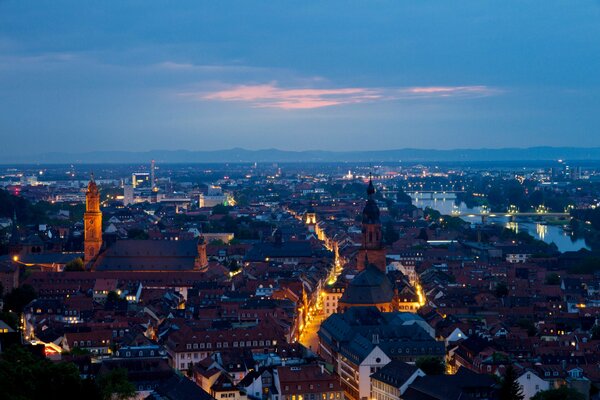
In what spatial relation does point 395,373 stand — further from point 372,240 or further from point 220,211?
point 220,211

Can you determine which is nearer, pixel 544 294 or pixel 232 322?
pixel 232 322

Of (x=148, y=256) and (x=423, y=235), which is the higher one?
(x=148, y=256)

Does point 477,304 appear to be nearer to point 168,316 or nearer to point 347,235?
point 168,316

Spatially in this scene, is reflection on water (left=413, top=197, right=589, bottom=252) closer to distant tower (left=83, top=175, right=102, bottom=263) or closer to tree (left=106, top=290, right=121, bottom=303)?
distant tower (left=83, top=175, right=102, bottom=263)

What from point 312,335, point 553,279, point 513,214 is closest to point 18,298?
point 312,335

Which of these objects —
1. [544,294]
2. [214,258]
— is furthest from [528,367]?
[214,258]

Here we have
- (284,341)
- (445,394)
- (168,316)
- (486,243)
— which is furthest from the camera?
(486,243)

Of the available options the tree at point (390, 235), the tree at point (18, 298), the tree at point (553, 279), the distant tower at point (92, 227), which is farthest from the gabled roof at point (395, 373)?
the tree at point (390, 235)
